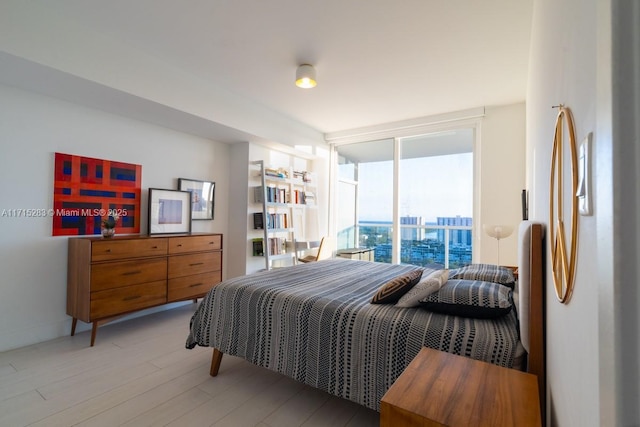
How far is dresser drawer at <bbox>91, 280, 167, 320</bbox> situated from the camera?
8.75 feet

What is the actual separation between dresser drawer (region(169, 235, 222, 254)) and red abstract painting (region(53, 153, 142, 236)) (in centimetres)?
53

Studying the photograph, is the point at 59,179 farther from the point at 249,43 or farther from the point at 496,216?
the point at 496,216

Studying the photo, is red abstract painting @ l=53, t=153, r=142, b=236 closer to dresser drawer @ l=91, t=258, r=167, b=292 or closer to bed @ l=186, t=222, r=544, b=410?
dresser drawer @ l=91, t=258, r=167, b=292

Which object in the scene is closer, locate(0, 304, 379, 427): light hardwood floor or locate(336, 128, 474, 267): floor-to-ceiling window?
locate(0, 304, 379, 427): light hardwood floor

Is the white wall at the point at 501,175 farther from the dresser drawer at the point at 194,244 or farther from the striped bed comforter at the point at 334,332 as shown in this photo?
the dresser drawer at the point at 194,244

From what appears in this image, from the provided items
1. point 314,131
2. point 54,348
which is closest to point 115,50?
point 54,348

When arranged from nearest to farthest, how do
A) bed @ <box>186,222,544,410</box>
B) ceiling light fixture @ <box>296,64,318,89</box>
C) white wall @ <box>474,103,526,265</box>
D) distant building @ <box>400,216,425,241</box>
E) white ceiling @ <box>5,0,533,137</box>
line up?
bed @ <box>186,222,544,410</box> < white ceiling @ <box>5,0,533,137</box> < ceiling light fixture @ <box>296,64,318,89</box> < white wall @ <box>474,103,526,265</box> < distant building @ <box>400,216,425,241</box>

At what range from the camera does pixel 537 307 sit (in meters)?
1.18

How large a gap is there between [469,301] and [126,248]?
9.65ft

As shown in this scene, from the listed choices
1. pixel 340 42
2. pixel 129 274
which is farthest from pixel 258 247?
pixel 340 42

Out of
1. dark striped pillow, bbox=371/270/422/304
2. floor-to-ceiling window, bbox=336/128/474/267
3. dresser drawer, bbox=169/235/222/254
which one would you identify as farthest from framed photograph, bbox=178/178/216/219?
dark striped pillow, bbox=371/270/422/304

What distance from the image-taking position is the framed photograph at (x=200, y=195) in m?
3.89

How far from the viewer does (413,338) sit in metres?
1.49

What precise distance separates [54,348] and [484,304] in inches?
134
